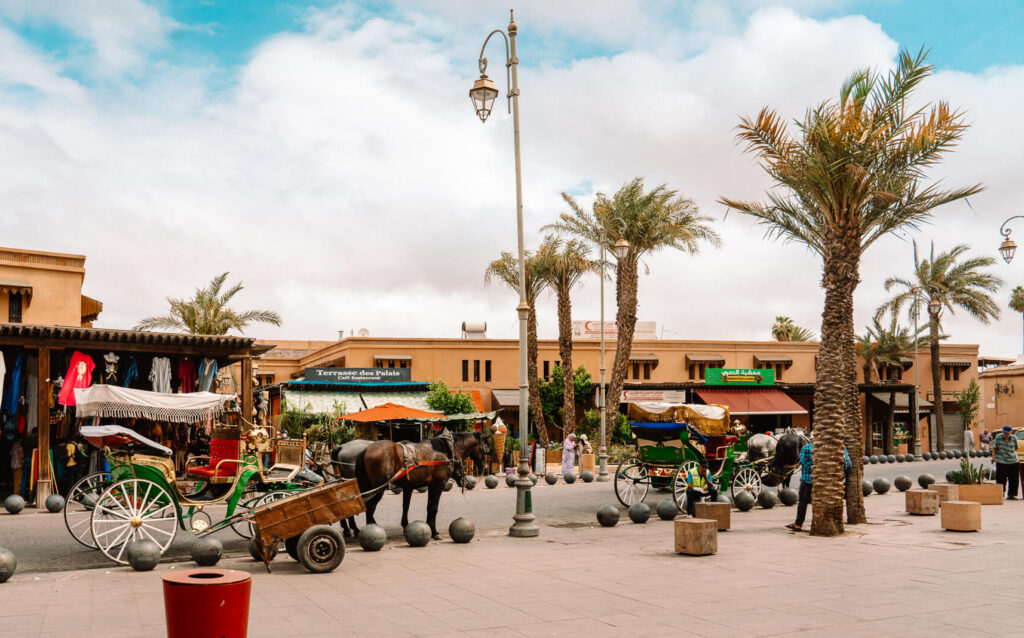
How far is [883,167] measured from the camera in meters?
14.9

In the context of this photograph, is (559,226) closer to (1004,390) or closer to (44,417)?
(44,417)

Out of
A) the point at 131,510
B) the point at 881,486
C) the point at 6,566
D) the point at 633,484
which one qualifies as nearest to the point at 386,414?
the point at 633,484

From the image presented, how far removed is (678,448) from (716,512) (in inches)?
119

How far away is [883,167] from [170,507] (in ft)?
41.9

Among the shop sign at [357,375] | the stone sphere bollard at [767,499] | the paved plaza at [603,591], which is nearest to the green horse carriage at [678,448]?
the stone sphere bollard at [767,499]

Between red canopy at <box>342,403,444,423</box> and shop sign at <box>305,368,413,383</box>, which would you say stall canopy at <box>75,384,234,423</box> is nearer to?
red canopy at <box>342,403,444,423</box>

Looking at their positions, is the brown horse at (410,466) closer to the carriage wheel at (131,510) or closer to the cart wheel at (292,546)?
the cart wheel at (292,546)

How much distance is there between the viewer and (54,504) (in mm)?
17812

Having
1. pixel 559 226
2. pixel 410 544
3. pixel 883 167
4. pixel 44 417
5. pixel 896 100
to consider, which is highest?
pixel 559 226

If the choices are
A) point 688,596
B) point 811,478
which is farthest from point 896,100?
point 688,596

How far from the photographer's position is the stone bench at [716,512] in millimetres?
14750

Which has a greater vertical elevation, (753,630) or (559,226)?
(559,226)

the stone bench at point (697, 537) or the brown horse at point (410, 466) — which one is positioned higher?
the brown horse at point (410, 466)

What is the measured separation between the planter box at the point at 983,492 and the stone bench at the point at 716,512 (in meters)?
7.18
